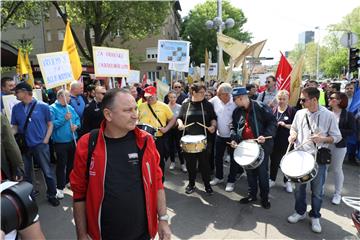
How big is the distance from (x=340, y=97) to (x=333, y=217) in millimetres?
2460

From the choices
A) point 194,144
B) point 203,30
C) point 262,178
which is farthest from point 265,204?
point 203,30

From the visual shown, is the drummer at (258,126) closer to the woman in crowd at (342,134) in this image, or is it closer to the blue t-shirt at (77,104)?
the woman in crowd at (342,134)

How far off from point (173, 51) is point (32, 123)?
5250 millimetres

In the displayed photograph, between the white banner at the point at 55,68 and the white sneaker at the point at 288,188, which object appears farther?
the white sneaker at the point at 288,188

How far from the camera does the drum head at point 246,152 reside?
5.07 m

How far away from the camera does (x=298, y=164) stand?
4.49 meters

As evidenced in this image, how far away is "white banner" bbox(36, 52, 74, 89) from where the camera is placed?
582 centimetres

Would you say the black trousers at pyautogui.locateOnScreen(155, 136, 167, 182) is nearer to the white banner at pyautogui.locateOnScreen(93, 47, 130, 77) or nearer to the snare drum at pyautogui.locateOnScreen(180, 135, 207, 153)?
the snare drum at pyautogui.locateOnScreen(180, 135, 207, 153)

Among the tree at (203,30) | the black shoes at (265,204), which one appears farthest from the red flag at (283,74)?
the tree at (203,30)

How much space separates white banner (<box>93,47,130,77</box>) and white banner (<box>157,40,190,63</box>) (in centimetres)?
248

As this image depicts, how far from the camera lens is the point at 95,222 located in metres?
2.54

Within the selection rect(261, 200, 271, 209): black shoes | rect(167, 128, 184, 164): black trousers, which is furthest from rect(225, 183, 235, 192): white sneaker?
rect(167, 128, 184, 164): black trousers

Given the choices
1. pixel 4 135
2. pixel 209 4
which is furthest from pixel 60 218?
pixel 209 4

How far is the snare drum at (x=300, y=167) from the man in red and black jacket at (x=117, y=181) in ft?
7.82
